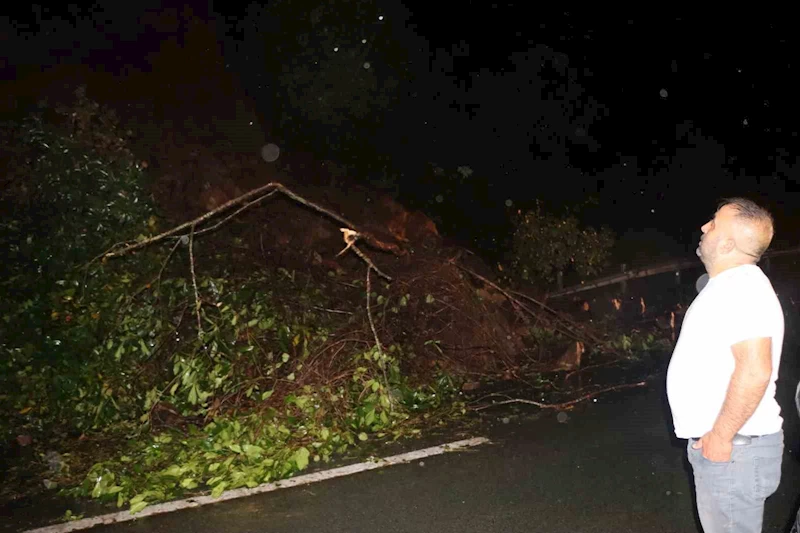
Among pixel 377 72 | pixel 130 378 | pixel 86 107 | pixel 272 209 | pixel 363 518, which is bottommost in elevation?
pixel 363 518

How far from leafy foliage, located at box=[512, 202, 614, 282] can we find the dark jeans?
351 inches

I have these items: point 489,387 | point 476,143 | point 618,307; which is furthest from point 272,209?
point 476,143

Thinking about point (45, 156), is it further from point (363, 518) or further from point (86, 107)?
point (363, 518)

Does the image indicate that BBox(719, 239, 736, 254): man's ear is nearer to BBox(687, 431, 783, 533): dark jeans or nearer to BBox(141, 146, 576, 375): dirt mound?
BBox(687, 431, 783, 533): dark jeans

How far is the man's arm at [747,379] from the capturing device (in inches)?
98.0

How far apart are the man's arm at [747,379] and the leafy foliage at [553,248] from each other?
9.05 m

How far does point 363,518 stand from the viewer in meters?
4.43

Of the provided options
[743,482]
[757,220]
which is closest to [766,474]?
[743,482]

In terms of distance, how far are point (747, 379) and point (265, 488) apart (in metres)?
3.47

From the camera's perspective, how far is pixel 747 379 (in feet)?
8.16

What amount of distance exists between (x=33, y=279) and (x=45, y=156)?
142 centimetres

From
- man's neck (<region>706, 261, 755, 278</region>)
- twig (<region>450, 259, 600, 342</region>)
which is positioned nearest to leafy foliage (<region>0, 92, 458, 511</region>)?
twig (<region>450, 259, 600, 342</region>)

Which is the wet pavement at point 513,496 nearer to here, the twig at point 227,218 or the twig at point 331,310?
the twig at point 331,310

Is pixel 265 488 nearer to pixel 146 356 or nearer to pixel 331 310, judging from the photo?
pixel 146 356
